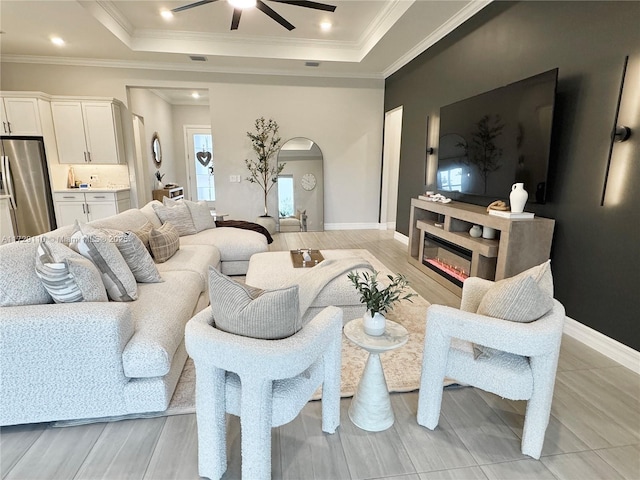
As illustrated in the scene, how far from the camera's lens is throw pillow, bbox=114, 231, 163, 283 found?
2301mm

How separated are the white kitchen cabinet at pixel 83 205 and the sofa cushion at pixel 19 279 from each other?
13.9 feet

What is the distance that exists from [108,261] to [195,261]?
107cm

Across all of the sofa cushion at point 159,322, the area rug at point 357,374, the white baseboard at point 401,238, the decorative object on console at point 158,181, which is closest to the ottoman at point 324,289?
the area rug at point 357,374

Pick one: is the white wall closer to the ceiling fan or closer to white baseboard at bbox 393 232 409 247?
white baseboard at bbox 393 232 409 247

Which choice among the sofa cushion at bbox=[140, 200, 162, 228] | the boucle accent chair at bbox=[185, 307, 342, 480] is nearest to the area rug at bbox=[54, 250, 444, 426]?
the boucle accent chair at bbox=[185, 307, 342, 480]

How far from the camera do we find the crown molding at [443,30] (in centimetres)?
368

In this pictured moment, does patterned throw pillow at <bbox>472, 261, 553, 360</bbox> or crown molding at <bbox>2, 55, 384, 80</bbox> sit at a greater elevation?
crown molding at <bbox>2, 55, 384, 80</bbox>

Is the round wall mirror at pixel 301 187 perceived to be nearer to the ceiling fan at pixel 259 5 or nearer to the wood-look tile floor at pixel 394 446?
the ceiling fan at pixel 259 5

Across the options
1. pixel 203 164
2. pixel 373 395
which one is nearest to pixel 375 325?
pixel 373 395

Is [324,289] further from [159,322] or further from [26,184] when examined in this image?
[26,184]

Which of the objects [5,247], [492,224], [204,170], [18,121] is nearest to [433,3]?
[492,224]

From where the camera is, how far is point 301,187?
6.73 meters

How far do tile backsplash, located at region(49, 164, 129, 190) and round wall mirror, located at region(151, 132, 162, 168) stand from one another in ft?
4.84

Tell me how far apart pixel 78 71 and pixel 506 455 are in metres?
7.30
